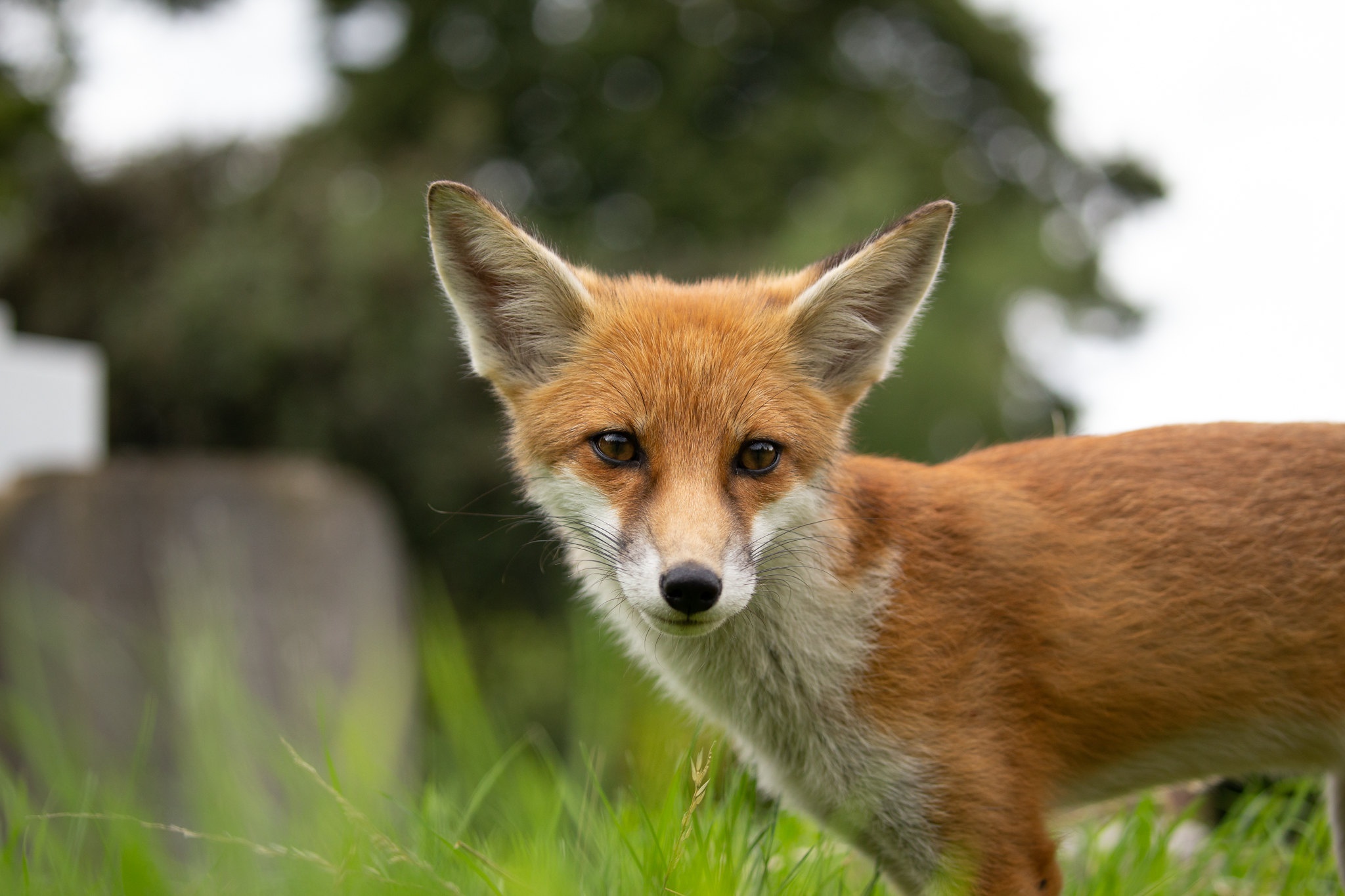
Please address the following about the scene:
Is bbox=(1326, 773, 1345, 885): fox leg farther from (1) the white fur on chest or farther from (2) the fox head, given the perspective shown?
(2) the fox head

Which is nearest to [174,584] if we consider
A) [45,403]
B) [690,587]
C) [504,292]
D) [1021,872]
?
[45,403]

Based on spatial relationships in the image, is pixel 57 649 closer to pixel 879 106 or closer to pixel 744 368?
pixel 744 368

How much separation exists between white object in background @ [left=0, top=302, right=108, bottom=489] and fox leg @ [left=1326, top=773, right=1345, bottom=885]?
13.2 meters

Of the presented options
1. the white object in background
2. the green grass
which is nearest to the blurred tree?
the white object in background

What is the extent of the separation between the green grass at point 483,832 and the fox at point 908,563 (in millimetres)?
341

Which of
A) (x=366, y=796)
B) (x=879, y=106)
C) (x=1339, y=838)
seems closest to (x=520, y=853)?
(x=366, y=796)

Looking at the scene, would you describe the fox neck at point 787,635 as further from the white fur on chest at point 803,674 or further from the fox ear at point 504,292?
the fox ear at point 504,292

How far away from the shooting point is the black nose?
2904 mm

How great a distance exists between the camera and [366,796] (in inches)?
118

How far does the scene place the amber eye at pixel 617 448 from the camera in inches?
135

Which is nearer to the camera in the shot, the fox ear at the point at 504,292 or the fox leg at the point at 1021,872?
the fox leg at the point at 1021,872

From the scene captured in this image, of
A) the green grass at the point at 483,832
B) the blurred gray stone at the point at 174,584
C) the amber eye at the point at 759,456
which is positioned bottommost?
the blurred gray stone at the point at 174,584

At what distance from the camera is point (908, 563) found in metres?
3.73

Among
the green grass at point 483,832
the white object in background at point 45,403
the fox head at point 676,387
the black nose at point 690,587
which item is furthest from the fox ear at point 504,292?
the white object in background at point 45,403
